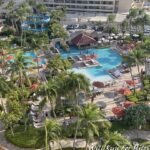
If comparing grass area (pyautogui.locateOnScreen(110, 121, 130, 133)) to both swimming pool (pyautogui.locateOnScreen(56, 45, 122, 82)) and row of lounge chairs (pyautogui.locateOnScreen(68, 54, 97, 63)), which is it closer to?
swimming pool (pyautogui.locateOnScreen(56, 45, 122, 82))

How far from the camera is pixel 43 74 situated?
58.9m

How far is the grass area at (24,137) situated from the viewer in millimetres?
41562

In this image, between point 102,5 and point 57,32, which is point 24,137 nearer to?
point 57,32

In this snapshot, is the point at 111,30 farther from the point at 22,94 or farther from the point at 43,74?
the point at 22,94

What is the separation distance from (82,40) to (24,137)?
31.0 metres

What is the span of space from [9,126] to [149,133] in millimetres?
16535

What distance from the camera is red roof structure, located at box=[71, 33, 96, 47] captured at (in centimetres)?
6956

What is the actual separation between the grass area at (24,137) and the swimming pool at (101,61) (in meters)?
17.9

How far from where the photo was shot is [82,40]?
69812 millimetres

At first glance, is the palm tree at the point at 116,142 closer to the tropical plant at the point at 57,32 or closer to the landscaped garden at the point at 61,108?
the landscaped garden at the point at 61,108

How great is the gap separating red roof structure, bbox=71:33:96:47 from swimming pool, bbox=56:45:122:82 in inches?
51.5

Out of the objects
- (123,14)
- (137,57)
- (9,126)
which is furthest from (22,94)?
(123,14)

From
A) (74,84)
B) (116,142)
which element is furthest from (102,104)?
(116,142)

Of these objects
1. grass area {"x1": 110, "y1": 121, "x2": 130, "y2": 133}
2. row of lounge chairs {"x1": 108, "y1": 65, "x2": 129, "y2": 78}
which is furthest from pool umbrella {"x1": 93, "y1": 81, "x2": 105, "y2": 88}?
grass area {"x1": 110, "y1": 121, "x2": 130, "y2": 133}
